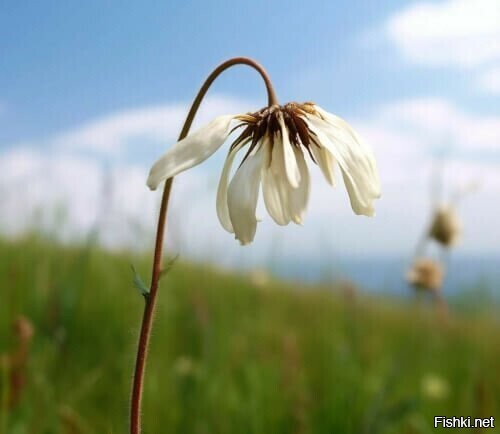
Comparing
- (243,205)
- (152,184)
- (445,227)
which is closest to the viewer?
(152,184)

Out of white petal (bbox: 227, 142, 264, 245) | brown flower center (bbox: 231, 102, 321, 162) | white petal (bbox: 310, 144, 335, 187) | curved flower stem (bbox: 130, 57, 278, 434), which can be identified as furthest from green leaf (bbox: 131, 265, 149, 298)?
white petal (bbox: 310, 144, 335, 187)

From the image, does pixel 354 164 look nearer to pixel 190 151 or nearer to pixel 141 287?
pixel 190 151

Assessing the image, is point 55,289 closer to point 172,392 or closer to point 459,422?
point 172,392

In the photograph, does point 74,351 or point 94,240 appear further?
point 74,351

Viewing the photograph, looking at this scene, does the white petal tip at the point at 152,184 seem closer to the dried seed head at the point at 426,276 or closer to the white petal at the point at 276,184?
the white petal at the point at 276,184

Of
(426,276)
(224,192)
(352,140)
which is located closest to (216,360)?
(426,276)

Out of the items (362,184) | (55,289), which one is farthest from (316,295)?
(362,184)
